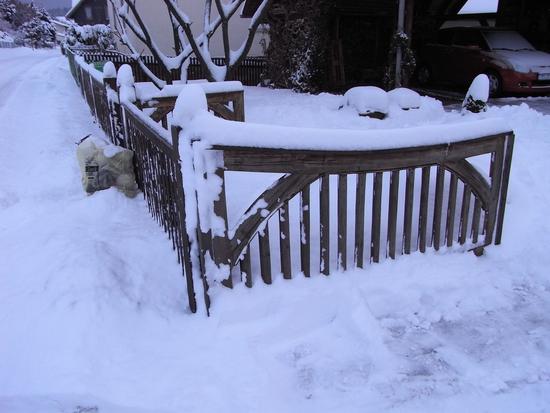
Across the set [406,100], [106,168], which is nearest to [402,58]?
[406,100]

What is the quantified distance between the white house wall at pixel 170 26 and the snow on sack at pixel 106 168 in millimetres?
14897

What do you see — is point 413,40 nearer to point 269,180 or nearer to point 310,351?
point 269,180

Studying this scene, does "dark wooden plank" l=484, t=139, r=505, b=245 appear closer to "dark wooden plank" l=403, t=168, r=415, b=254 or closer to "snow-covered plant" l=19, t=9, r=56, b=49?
"dark wooden plank" l=403, t=168, r=415, b=254

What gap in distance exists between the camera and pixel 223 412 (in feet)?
7.72

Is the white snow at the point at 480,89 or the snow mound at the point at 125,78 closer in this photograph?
the snow mound at the point at 125,78

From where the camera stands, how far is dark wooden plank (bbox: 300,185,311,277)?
313 cm

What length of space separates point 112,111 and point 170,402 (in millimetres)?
4798

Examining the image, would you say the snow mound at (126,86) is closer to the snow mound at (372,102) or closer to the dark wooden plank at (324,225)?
the dark wooden plank at (324,225)

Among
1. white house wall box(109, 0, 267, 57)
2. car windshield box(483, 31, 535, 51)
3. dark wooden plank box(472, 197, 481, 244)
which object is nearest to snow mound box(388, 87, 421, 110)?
car windshield box(483, 31, 535, 51)

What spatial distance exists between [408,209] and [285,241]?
104 centimetres

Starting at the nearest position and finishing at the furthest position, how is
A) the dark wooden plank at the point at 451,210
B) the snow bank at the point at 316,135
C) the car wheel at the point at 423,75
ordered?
the snow bank at the point at 316,135
the dark wooden plank at the point at 451,210
the car wheel at the point at 423,75

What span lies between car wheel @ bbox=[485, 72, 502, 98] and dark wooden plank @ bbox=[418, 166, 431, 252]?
31.0 feet

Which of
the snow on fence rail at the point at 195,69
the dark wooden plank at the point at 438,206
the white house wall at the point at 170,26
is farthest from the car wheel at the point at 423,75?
the dark wooden plank at the point at 438,206

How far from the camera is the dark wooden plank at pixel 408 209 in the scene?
3449 millimetres
